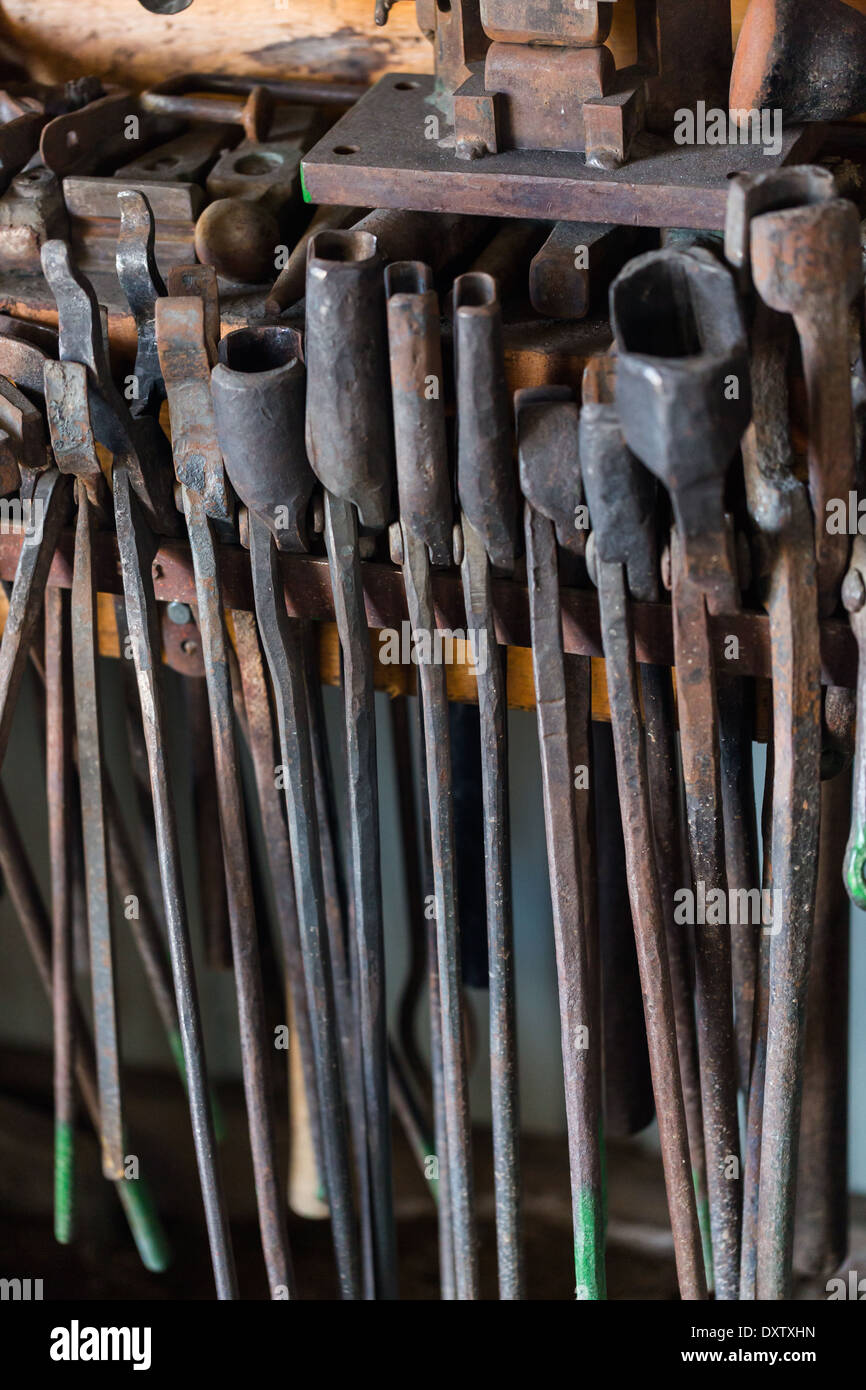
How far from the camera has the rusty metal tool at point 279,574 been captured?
55.4 inches

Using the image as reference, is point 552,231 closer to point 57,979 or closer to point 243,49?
point 243,49

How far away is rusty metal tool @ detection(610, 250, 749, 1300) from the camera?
3.96 feet

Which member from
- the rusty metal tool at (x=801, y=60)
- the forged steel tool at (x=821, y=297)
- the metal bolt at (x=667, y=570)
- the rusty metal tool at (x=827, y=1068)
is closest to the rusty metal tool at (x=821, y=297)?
the forged steel tool at (x=821, y=297)

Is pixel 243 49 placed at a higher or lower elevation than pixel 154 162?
higher

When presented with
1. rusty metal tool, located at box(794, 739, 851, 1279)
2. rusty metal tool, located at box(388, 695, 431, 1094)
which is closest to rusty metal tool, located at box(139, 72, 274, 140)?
rusty metal tool, located at box(388, 695, 431, 1094)

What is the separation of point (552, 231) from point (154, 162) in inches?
18.9

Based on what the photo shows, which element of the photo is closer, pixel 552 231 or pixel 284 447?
pixel 284 447

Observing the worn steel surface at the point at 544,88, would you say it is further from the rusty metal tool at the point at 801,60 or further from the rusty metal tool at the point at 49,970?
the rusty metal tool at the point at 49,970

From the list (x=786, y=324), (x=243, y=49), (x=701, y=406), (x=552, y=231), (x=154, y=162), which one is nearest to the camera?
(x=701, y=406)

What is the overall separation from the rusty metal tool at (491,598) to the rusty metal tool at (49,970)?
1.95 ft

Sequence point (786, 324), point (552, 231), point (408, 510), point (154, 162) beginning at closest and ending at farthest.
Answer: point (786, 324) < point (408, 510) < point (552, 231) < point (154, 162)

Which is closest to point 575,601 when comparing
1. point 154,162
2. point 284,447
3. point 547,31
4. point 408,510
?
point 408,510

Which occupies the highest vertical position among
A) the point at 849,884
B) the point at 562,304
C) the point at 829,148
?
the point at 829,148

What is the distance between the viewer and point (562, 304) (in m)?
1.50
